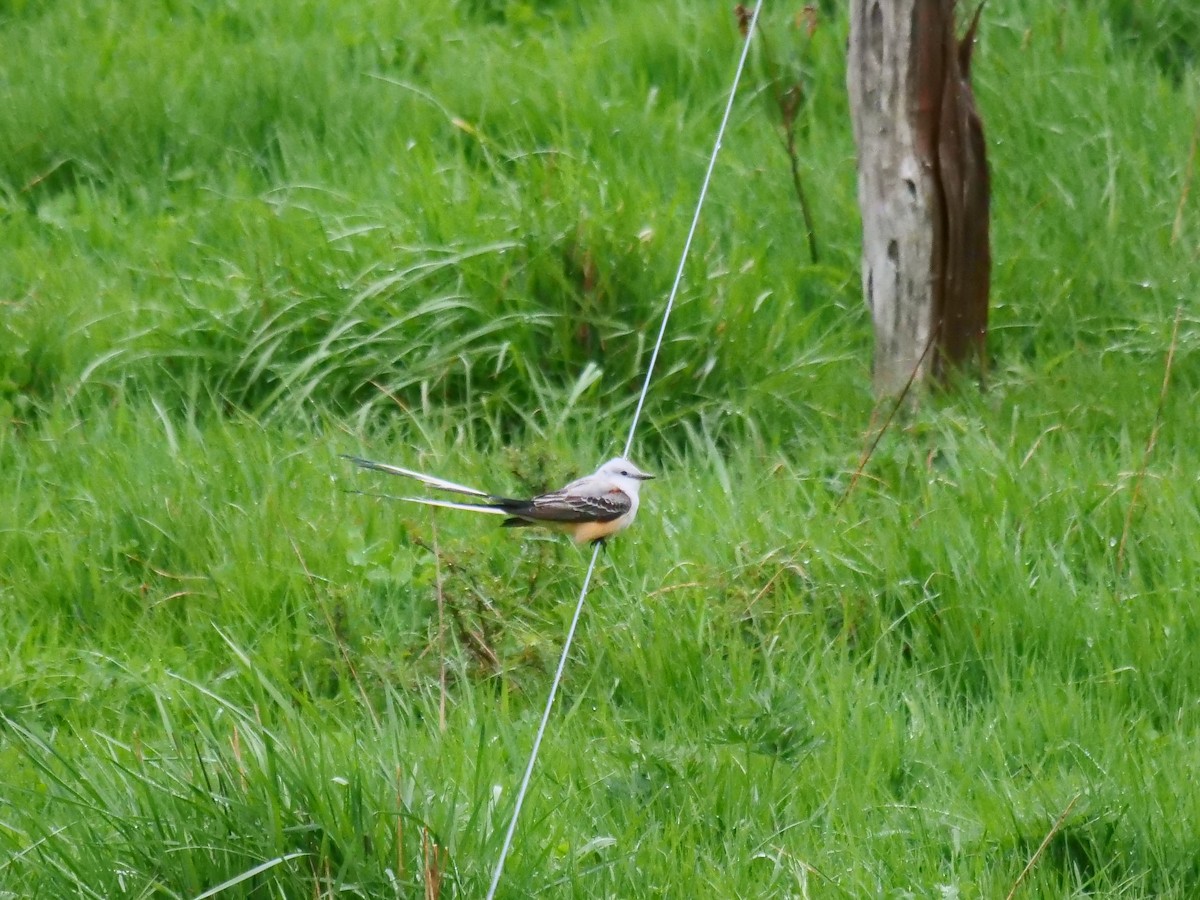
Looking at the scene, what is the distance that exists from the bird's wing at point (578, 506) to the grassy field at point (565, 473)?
0.29 m

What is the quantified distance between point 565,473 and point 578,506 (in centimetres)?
Result: 55

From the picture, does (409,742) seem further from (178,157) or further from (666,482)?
(178,157)

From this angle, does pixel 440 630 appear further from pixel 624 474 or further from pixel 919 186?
pixel 919 186

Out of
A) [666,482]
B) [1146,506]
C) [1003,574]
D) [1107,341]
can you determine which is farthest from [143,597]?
[1107,341]

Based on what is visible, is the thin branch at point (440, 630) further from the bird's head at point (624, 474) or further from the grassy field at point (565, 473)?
the bird's head at point (624, 474)

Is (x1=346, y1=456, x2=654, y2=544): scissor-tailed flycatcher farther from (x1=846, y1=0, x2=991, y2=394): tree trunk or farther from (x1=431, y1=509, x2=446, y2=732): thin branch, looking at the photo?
(x1=846, y1=0, x2=991, y2=394): tree trunk

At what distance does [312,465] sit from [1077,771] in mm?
2469

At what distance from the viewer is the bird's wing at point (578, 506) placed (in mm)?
4094

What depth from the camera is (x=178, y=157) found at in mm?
6973

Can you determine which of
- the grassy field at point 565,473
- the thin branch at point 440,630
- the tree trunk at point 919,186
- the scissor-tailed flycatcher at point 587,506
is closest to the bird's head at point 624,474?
the scissor-tailed flycatcher at point 587,506

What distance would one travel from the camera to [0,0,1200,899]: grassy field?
11.0 feet

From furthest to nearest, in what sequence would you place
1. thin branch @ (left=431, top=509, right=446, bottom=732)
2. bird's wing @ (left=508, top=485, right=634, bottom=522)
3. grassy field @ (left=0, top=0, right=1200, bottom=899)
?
bird's wing @ (left=508, top=485, right=634, bottom=522), thin branch @ (left=431, top=509, right=446, bottom=732), grassy field @ (left=0, top=0, right=1200, bottom=899)

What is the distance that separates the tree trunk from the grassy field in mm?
236

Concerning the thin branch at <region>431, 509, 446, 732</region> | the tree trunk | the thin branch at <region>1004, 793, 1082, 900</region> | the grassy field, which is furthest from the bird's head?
the tree trunk
